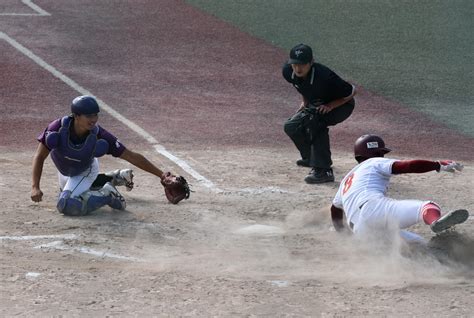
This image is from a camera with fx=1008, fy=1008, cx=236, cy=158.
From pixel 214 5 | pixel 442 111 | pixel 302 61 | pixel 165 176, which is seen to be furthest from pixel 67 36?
pixel 165 176

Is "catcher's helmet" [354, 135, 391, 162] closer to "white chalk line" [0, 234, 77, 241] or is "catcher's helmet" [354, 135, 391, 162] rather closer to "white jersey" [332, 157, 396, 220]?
"white jersey" [332, 157, 396, 220]

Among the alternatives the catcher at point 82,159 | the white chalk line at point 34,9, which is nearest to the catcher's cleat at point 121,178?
the catcher at point 82,159

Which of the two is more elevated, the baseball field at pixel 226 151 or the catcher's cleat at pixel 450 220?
the catcher's cleat at pixel 450 220

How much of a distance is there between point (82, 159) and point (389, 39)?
11.2 m

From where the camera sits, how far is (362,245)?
8.57 m

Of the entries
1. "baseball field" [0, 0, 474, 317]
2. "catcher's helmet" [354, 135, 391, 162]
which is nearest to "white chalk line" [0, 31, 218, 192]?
"baseball field" [0, 0, 474, 317]

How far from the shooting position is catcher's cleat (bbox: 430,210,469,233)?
7.77 metres

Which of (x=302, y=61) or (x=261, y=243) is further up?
(x=302, y=61)

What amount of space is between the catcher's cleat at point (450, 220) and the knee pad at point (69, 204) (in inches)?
132

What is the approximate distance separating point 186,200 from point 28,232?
6.46 ft

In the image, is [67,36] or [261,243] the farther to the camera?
[67,36]

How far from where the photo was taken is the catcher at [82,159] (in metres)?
9.34

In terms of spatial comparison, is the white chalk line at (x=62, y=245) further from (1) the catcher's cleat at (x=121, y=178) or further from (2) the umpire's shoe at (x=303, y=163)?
(2) the umpire's shoe at (x=303, y=163)

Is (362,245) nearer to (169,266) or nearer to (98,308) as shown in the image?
(169,266)
